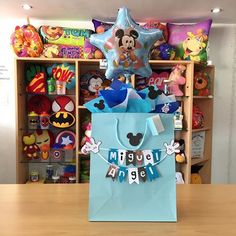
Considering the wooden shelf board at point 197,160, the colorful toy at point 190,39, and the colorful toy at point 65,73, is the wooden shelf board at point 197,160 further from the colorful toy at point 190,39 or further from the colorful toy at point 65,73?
the colorful toy at point 65,73

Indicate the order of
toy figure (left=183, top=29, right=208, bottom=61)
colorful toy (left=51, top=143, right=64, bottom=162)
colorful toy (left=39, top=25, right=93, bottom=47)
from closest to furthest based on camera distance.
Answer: toy figure (left=183, top=29, right=208, bottom=61), colorful toy (left=39, top=25, right=93, bottom=47), colorful toy (left=51, top=143, right=64, bottom=162)

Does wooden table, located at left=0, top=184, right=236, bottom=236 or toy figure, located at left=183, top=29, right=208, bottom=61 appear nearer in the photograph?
wooden table, located at left=0, top=184, right=236, bottom=236

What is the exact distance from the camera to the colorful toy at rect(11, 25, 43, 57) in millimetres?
2396

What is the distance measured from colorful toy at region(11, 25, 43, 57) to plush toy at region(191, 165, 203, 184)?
71.7 inches

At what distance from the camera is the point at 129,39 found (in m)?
0.83

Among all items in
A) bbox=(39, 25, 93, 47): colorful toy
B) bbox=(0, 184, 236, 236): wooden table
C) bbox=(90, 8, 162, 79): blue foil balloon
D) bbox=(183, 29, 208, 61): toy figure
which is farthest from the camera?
bbox=(39, 25, 93, 47): colorful toy

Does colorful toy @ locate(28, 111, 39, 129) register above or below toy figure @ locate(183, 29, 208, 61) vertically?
below

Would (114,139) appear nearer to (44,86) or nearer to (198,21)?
(44,86)

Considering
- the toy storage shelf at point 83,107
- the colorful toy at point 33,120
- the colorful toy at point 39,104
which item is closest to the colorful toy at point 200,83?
the toy storage shelf at point 83,107

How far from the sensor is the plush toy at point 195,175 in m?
2.61

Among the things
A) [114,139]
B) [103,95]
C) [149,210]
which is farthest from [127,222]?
[103,95]

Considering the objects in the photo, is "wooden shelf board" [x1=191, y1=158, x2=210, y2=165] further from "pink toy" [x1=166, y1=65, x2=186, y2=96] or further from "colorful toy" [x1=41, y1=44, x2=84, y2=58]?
"colorful toy" [x1=41, y1=44, x2=84, y2=58]

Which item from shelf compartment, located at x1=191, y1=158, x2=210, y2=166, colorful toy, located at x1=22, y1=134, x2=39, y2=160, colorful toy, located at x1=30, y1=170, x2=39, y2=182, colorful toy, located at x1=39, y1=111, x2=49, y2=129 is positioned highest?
colorful toy, located at x1=39, y1=111, x2=49, y2=129

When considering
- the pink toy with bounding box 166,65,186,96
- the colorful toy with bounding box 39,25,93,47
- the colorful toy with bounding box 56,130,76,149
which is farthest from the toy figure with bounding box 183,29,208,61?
the colorful toy with bounding box 56,130,76,149
